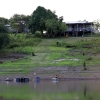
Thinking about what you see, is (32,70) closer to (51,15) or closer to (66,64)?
(66,64)

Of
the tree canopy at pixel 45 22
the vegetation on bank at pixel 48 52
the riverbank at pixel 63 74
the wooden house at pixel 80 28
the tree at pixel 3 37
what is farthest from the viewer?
the wooden house at pixel 80 28

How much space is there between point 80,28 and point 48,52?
30899mm

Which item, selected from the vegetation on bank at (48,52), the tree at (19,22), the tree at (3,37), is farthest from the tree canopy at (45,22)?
the tree at (3,37)

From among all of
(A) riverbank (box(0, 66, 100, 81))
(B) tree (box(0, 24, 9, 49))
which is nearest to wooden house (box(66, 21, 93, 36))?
(B) tree (box(0, 24, 9, 49))

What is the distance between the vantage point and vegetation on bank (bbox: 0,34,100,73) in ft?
215

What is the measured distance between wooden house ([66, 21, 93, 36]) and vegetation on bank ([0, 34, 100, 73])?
42.4 ft

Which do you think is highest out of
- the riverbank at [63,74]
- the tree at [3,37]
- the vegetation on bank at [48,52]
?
the tree at [3,37]

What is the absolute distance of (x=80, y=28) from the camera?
108688 millimetres

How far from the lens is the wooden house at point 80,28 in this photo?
10862cm

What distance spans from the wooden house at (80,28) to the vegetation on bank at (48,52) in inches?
509

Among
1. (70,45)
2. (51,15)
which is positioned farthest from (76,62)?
(51,15)

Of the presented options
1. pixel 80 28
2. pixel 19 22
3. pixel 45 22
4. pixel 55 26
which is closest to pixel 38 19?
pixel 45 22

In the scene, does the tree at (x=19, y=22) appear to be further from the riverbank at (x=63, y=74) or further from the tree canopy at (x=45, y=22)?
Answer: the riverbank at (x=63, y=74)

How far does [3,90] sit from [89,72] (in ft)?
62.8
